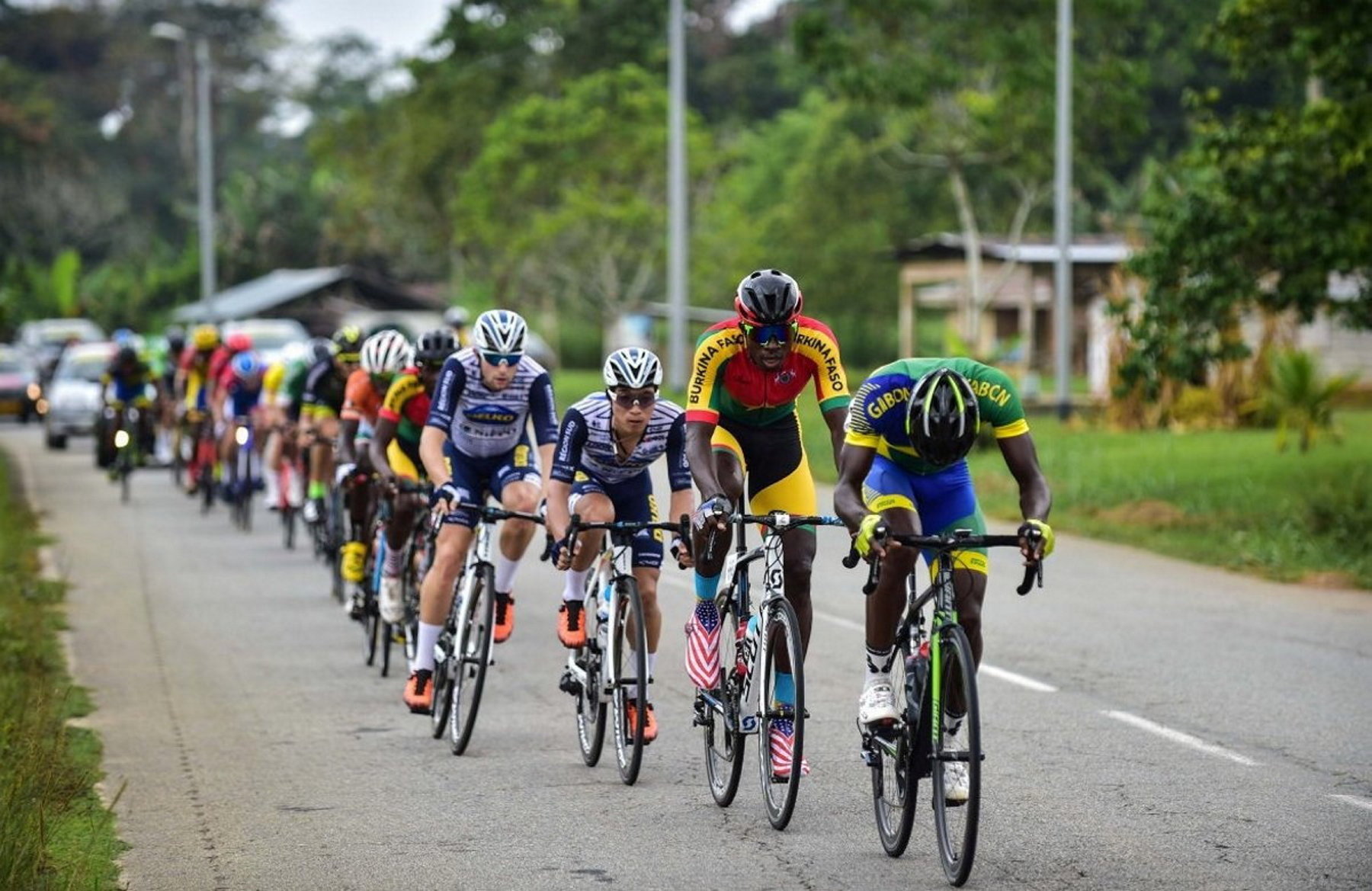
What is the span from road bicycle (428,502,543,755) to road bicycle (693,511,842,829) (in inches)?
63.2

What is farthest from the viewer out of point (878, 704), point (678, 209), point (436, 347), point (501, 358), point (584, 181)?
point (584, 181)

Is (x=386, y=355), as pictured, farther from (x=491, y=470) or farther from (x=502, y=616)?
(x=502, y=616)

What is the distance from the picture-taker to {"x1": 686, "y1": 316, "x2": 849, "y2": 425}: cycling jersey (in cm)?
904

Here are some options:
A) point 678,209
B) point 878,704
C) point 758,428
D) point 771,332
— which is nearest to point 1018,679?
point 758,428

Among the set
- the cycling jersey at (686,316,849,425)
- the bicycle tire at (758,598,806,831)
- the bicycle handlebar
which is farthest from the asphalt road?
the cycling jersey at (686,316,849,425)

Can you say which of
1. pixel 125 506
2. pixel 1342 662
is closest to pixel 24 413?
pixel 125 506

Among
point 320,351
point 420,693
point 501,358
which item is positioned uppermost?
point 320,351

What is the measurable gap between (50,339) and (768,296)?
5289cm

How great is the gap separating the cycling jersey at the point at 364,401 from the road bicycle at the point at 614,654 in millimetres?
4824

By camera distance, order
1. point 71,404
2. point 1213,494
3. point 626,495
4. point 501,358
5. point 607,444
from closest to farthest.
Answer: point 607,444 → point 626,495 → point 501,358 → point 1213,494 → point 71,404

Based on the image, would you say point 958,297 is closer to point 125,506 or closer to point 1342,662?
point 125,506

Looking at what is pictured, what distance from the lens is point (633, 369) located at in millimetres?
9344

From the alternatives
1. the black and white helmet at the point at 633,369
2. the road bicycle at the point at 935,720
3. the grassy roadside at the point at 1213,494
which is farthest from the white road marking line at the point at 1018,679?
the grassy roadside at the point at 1213,494

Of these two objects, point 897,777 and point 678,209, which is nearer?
point 897,777
